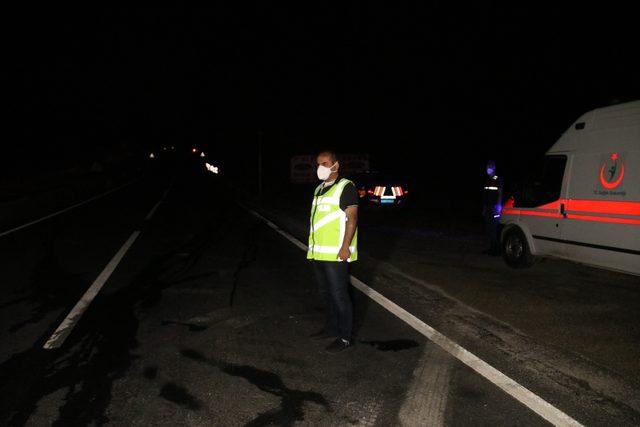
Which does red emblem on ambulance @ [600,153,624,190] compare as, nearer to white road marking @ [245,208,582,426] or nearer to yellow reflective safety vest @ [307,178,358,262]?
white road marking @ [245,208,582,426]

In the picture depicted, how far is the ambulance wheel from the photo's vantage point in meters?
8.41

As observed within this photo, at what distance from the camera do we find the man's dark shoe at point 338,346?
191 inches

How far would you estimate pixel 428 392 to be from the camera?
398 centimetres

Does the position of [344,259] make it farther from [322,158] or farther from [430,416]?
[430,416]

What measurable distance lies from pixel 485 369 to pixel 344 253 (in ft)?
5.10

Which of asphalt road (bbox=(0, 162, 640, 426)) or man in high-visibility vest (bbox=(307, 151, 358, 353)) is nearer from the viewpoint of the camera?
asphalt road (bbox=(0, 162, 640, 426))

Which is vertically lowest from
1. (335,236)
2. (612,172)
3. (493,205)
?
(493,205)

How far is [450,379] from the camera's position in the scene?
13.9 ft

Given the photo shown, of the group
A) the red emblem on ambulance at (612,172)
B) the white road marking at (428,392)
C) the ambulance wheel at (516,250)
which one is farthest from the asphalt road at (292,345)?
the red emblem on ambulance at (612,172)

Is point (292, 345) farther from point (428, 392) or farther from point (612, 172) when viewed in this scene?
point (612, 172)

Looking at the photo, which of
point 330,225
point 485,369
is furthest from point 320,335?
point 485,369

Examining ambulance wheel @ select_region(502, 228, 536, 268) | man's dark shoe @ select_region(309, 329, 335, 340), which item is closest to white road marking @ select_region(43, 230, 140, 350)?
man's dark shoe @ select_region(309, 329, 335, 340)

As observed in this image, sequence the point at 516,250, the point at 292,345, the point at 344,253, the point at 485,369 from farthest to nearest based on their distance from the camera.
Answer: the point at 516,250
the point at 292,345
the point at 344,253
the point at 485,369

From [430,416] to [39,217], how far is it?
1582cm
